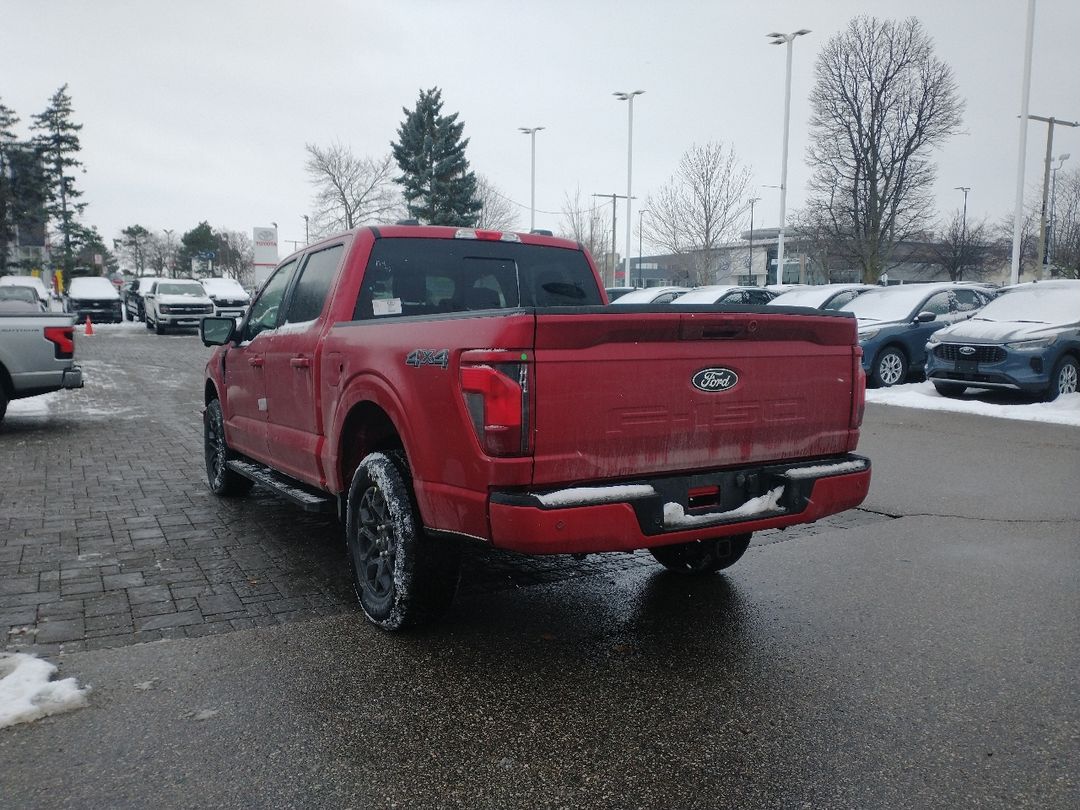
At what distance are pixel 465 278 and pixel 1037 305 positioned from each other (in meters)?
11.5

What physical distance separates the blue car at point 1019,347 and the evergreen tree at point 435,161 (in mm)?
48988

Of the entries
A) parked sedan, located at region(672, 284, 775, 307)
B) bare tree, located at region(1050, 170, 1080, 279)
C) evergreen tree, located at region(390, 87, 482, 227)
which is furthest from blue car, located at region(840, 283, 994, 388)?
evergreen tree, located at region(390, 87, 482, 227)

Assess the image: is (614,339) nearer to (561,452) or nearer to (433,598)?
(561,452)

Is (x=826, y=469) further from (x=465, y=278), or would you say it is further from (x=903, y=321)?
(x=903, y=321)

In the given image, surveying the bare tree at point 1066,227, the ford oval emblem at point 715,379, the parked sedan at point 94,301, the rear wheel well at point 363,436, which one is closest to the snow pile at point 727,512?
the ford oval emblem at point 715,379

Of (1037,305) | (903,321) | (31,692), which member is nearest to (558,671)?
(31,692)

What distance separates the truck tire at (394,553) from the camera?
151 inches

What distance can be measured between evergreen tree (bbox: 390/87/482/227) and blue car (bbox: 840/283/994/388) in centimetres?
4635

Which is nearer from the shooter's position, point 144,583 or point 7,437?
point 144,583

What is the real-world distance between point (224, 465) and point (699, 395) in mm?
4519

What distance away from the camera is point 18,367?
10219mm

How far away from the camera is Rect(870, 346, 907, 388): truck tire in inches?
592

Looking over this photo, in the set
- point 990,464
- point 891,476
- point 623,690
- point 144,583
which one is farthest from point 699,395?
point 990,464

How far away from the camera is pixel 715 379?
369 centimetres
